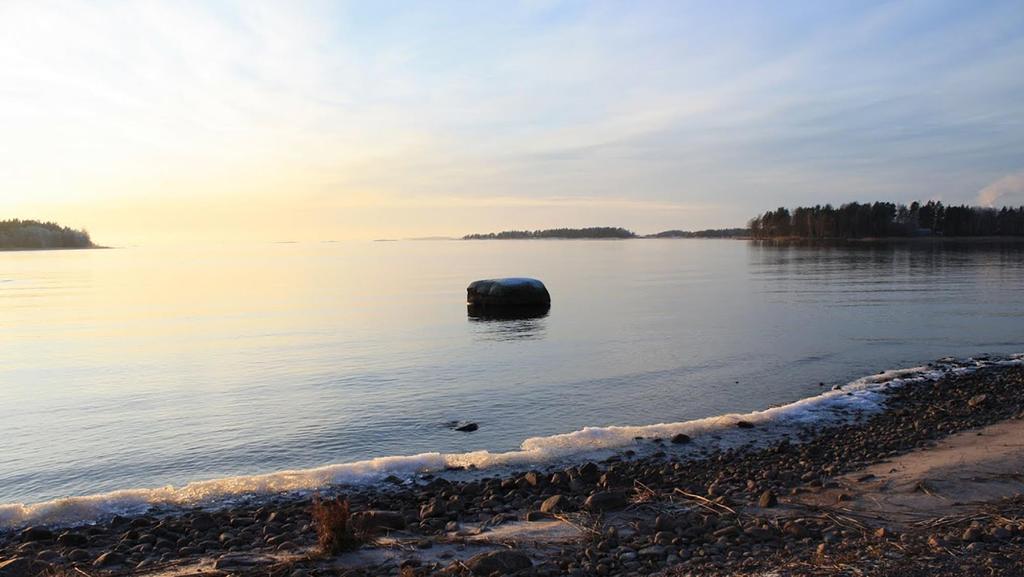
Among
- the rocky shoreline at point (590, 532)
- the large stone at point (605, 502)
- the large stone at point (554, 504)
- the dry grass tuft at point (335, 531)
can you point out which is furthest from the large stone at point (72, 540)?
the large stone at point (605, 502)

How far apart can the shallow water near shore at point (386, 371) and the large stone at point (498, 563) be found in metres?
4.50

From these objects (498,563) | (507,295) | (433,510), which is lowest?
(433,510)

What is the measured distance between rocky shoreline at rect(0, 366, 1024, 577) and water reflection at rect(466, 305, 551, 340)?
17410mm

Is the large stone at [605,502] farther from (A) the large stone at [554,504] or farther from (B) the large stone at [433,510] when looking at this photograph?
(B) the large stone at [433,510]

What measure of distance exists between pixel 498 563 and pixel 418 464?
4.86 meters

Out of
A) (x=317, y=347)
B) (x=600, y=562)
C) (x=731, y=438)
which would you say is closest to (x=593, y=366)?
(x=731, y=438)

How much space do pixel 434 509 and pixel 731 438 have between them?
6.38 meters

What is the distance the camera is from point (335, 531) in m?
6.80

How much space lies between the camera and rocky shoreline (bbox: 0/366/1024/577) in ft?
20.5

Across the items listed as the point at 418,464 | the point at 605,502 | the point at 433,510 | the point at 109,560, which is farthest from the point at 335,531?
the point at 418,464

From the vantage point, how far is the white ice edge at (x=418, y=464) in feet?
29.8

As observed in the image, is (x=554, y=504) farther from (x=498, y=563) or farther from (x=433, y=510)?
(x=498, y=563)

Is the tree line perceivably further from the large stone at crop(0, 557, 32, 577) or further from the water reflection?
the large stone at crop(0, 557, 32, 577)

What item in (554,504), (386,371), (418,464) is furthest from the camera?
(386,371)
